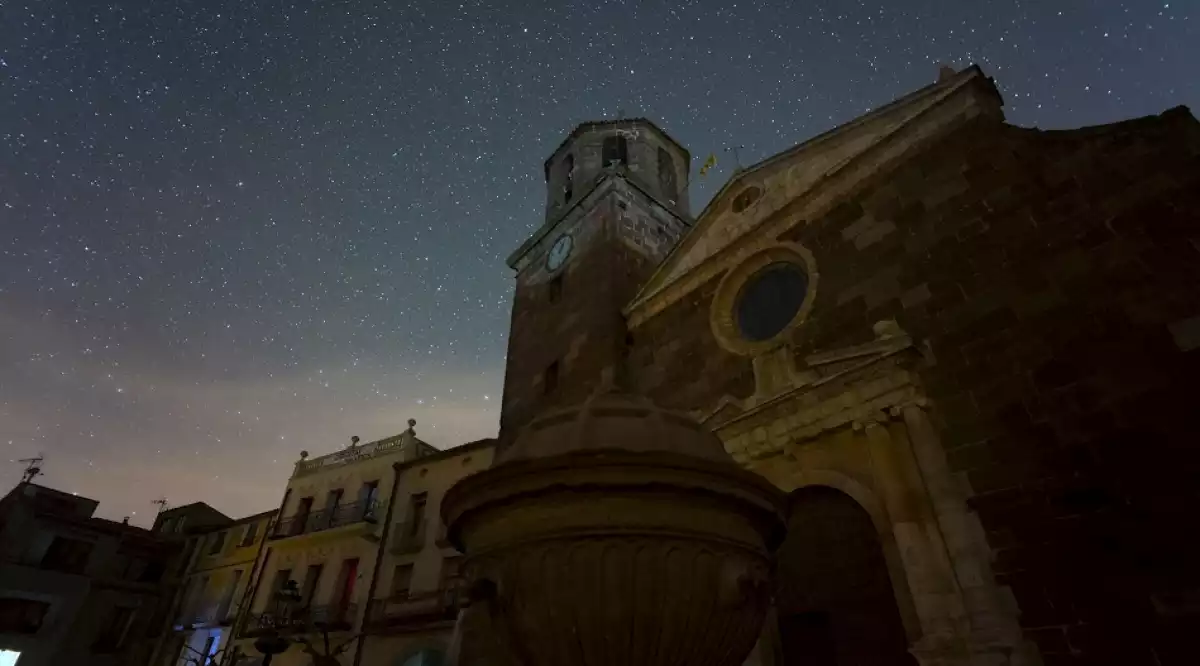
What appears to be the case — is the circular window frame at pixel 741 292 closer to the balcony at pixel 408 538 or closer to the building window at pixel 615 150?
the building window at pixel 615 150

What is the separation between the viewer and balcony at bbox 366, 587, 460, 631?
642 inches

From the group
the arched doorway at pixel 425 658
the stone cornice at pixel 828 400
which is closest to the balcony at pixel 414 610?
the arched doorway at pixel 425 658

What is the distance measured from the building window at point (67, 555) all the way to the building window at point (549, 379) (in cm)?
2408

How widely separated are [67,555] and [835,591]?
3006cm

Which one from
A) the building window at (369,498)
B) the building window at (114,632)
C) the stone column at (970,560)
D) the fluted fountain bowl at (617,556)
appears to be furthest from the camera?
the building window at (114,632)

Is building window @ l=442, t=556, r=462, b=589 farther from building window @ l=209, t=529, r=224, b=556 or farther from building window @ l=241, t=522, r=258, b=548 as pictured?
building window @ l=209, t=529, r=224, b=556

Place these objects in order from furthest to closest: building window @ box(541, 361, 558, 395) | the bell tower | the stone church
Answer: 1. building window @ box(541, 361, 558, 395)
2. the bell tower
3. the stone church

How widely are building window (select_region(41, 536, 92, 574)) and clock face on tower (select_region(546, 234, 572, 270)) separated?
24.4 metres

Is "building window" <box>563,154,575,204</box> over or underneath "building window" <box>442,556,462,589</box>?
over

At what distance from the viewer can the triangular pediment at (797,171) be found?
838 centimetres

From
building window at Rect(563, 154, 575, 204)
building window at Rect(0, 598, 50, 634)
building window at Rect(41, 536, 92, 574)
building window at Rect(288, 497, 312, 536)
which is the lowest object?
building window at Rect(0, 598, 50, 634)

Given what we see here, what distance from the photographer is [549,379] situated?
12609mm

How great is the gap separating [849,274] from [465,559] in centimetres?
671

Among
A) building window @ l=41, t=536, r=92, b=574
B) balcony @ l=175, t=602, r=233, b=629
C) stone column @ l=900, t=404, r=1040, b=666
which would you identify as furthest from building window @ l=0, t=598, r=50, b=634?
stone column @ l=900, t=404, r=1040, b=666
